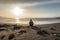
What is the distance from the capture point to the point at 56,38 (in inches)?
345

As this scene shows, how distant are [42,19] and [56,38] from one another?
958 centimetres

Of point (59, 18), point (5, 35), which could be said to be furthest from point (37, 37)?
point (59, 18)

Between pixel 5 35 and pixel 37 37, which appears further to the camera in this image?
pixel 5 35

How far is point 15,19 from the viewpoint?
18844mm

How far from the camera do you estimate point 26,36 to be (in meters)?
9.05

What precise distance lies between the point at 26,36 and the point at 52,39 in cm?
142

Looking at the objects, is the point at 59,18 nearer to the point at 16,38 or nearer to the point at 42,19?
the point at 42,19

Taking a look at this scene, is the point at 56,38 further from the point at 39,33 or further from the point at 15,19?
the point at 15,19

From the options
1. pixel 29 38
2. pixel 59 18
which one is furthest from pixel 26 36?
pixel 59 18

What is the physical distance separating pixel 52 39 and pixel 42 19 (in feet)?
31.9

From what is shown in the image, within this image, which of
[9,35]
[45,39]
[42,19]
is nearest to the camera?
[45,39]

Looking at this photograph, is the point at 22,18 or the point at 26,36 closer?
the point at 26,36

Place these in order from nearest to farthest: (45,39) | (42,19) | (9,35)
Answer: (45,39)
(9,35)
(42,19)

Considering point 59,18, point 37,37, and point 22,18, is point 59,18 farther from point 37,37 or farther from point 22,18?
point 37,37
